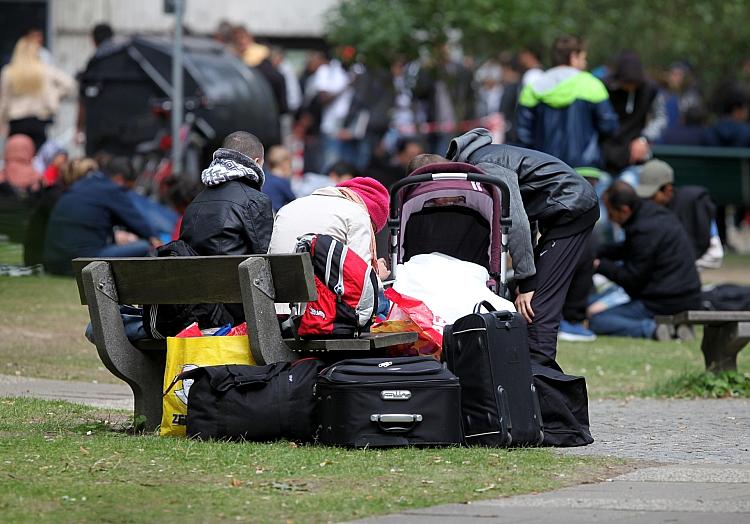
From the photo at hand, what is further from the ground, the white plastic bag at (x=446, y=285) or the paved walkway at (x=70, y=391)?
the white plastic bag at (x=446, y=285)

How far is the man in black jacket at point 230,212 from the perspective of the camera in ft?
29.0

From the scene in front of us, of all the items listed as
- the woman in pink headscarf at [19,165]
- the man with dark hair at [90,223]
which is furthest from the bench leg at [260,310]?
the woman in pink headscarf at [19,165]

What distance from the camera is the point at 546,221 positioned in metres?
9.26

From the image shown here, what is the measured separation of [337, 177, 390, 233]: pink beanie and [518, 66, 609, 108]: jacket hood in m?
5.64

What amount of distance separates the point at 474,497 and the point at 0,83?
55.2 feet

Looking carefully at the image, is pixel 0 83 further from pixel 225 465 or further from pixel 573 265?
pixel 225 465

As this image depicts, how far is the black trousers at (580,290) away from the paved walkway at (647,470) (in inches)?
153

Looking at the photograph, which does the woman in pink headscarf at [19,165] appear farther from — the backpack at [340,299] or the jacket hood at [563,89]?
the backpack at [340,299]

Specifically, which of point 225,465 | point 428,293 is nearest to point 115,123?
point 428,293

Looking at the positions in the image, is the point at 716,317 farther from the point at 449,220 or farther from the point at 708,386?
the point at 449,220

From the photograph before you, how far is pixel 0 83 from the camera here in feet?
72.8

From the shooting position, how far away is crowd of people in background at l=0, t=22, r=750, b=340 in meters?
14.4

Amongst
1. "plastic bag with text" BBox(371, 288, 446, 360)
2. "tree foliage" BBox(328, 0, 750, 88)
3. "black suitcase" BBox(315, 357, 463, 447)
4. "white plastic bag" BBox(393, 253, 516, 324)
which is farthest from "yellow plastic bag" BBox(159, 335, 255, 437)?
"tree foliage" BBox(328, 0, 750, 88)

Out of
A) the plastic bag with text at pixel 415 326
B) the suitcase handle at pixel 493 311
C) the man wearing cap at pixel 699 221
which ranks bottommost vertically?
the man wearing cap at pixel 699 221
